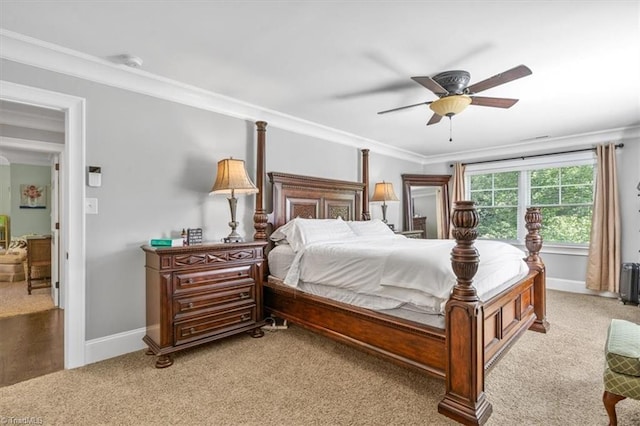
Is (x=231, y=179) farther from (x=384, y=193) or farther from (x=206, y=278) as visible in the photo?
(x=384, y=193)

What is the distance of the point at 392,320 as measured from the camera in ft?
7.21

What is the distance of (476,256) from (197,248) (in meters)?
2.09

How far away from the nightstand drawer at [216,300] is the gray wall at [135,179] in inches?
21.9

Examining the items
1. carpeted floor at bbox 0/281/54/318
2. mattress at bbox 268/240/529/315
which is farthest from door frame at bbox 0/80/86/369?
carpeted floor at bbox 0/281/54/318

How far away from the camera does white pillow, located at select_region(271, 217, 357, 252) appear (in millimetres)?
3189

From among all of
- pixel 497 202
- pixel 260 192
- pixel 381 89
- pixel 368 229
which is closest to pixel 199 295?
→ pixel 260 192

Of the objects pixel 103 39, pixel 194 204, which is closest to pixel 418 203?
pixel 194 204

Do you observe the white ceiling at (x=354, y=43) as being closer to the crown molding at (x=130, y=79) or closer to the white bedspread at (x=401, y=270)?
the crown molding at (x=130, y=79)

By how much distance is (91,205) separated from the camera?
8.45 ft

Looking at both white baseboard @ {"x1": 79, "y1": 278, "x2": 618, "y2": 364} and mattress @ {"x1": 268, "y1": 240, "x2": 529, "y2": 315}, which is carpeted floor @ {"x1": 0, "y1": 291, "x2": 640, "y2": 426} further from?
mattress @ {"x1": 268, "y1": 240, "x2": 529, "y2": 315}

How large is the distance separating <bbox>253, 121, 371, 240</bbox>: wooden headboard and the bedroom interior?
37 mm

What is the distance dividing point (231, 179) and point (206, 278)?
37.5 inches

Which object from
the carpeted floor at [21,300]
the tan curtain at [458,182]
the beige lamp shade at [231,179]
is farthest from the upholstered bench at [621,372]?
the carpeted floor at [21,300]

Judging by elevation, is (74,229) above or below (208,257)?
above
